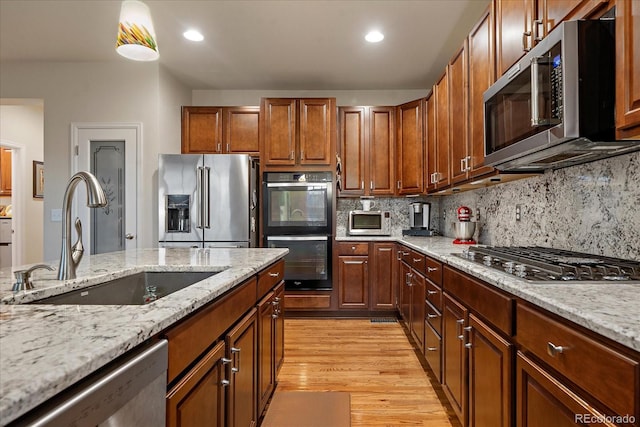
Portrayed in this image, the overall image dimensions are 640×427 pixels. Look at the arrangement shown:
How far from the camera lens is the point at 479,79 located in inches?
90.6

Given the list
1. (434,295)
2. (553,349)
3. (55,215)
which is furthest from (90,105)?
(553,349)

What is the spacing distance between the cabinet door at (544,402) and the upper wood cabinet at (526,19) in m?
1.29

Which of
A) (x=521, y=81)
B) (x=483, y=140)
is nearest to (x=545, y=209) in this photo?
(x=483, y=140)

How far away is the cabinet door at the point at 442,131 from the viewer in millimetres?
2998

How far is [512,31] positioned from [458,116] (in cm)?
87

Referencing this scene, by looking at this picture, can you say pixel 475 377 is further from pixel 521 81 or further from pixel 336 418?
pixel 521 81

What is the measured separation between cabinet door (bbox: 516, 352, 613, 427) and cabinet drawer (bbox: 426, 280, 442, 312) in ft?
3.15

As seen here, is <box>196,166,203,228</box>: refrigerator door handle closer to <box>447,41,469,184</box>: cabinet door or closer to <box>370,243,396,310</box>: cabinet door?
<box>370,243,396,310</box>: cabinet door

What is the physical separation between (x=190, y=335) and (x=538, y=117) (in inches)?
58.8

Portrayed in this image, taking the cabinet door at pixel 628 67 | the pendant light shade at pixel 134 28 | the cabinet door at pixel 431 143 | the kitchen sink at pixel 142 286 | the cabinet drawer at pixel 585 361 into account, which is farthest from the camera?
the cabinet door at pixel 431 143

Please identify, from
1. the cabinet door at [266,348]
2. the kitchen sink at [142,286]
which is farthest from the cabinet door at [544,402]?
the kitchen sink at [142,286]

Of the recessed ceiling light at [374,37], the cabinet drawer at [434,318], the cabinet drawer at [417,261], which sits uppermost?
the recessed ceiling light at [374,37]

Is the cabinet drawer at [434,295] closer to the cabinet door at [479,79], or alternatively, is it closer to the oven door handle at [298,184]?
the cabinet door at [479,79]

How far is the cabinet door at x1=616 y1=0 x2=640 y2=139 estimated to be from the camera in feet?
3.66
